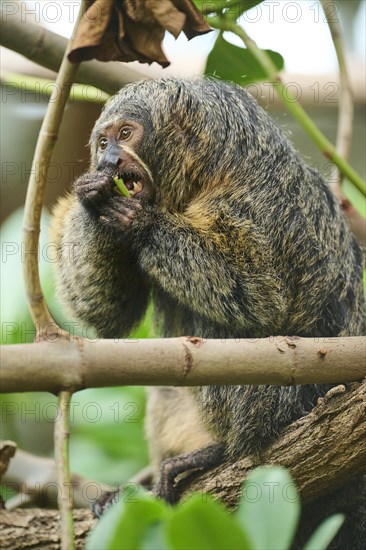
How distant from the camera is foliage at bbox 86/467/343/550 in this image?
5.35 feet

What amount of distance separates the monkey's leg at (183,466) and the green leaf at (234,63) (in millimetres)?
1911

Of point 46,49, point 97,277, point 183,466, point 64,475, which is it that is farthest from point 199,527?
point 46,49

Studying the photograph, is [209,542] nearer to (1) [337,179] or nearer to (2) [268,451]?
(2) [268,451]

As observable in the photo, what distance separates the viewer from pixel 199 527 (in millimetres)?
1635

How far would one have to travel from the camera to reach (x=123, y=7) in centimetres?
260

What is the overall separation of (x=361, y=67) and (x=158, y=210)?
17.4ft

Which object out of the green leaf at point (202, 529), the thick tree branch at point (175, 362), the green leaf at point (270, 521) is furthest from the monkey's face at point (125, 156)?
the green leaf at point (202, 529)

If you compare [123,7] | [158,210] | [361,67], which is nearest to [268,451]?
[158,210]

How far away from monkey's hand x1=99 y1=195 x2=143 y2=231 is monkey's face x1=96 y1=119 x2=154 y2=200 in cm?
10

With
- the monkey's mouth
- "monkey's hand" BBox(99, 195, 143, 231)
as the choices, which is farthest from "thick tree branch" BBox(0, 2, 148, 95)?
"monkey's hand" BBox(99, 195, 143, 231)

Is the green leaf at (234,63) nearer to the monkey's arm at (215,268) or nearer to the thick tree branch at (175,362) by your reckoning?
the monkey's arm at (215,268)

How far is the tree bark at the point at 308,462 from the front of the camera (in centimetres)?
317

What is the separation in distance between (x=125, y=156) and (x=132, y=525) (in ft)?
7.63

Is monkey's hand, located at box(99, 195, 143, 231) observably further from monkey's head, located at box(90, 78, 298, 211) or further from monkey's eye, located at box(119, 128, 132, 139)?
monkey's eye, located at box(119, 128, 132, 139)
